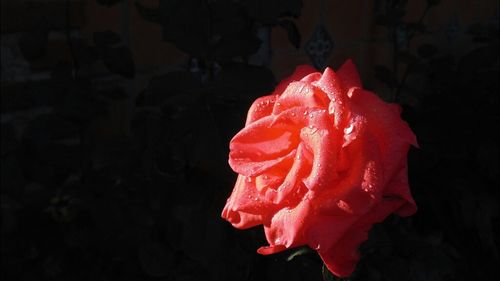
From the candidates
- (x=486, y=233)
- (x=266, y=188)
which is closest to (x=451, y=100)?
(x=486, y=233)

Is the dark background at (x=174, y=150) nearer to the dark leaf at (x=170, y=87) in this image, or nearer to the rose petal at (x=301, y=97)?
the dark leaf at (x=170, y=87)

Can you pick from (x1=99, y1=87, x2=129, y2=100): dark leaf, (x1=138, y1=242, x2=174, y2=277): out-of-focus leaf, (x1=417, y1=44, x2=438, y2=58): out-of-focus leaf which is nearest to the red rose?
(x1=138, y1=242, x2=174, y2=277): out-of-focus leaf

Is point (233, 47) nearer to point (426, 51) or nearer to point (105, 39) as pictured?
point (105, 39)

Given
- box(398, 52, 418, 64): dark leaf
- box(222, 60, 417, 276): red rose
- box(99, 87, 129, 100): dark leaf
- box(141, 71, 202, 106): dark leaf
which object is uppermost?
box(222, 60, 417, 276): red rose

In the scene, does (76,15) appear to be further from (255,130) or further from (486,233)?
(486,233)

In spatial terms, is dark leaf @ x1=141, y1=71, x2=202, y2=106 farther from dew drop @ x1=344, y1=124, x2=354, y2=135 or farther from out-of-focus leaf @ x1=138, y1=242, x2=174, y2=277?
dew drop @ x1=344, y1=124, x2=354, y2=135
